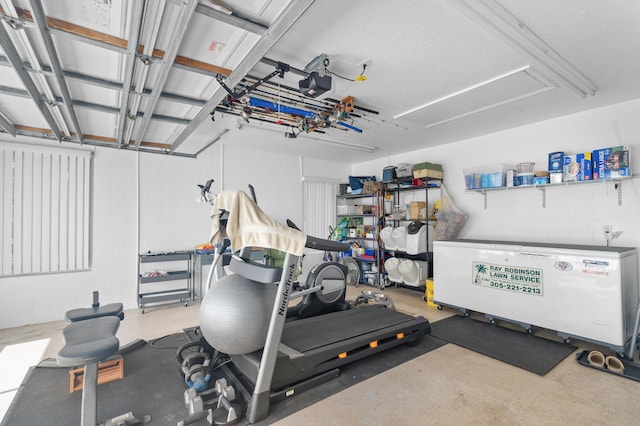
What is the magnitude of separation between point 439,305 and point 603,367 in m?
1.95

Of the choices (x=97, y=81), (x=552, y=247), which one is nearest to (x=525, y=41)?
(x=552, y=247)

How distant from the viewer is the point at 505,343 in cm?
322

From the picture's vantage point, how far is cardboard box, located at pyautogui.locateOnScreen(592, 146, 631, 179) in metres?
3.19

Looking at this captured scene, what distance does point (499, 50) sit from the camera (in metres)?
2.35

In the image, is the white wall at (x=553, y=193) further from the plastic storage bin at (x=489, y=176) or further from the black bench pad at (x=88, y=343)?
the black bench pad at (x=88, y=343)

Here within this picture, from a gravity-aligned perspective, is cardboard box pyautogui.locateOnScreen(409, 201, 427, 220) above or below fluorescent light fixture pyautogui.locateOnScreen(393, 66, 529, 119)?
below

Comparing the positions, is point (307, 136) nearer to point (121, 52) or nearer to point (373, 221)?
point (373, 221)

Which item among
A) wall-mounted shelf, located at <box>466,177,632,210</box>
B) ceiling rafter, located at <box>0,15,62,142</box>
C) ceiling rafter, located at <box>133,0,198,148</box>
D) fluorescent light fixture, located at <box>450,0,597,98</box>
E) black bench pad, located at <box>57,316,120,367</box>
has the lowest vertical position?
black bench pad, located at <box>57,316,120,367</box>

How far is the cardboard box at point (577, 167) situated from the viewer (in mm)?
3436


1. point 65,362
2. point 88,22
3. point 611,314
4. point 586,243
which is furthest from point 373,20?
point 586,243

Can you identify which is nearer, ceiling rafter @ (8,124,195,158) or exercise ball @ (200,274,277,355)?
exercise ball @ (200,274,277,355)

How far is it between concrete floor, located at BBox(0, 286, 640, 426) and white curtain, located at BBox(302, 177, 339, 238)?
12.9 ft

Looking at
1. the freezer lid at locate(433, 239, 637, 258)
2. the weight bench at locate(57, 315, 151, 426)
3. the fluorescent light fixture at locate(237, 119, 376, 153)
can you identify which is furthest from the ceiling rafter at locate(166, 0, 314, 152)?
the freezer lid at locate(433, 239, 637, 258)

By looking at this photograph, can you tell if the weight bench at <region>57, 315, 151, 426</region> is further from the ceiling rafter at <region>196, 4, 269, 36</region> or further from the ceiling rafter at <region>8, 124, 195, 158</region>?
the ceiling rafter at <region>8, 124, 195, 158</region>
